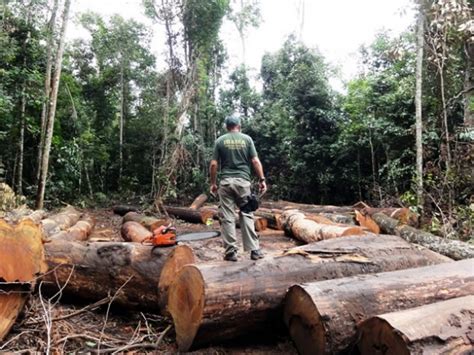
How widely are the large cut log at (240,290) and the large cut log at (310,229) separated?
2105mm

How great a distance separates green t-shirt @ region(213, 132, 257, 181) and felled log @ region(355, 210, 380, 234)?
14.1ft

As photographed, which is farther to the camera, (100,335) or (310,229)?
(310,229)

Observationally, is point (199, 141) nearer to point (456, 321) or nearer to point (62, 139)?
point (62, 139)

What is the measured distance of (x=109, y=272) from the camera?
13.0 ft

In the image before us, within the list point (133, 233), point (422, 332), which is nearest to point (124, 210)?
point (133, 233)

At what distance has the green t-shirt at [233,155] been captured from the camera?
427cm

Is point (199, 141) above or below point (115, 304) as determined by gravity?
above

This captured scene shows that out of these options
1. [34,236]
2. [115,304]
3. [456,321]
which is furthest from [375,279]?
[34,236]

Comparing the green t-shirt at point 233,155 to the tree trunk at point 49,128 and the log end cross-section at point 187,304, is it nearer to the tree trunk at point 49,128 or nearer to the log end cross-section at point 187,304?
the log end cross-section at point 187,304

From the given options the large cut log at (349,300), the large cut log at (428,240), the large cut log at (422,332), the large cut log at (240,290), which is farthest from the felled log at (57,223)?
the large cut log at (428,240)

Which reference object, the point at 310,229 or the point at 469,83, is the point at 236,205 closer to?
the point at 310,229

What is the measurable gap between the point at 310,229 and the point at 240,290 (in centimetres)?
412

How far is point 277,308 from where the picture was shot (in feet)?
10.4

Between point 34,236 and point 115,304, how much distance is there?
1079 mm
